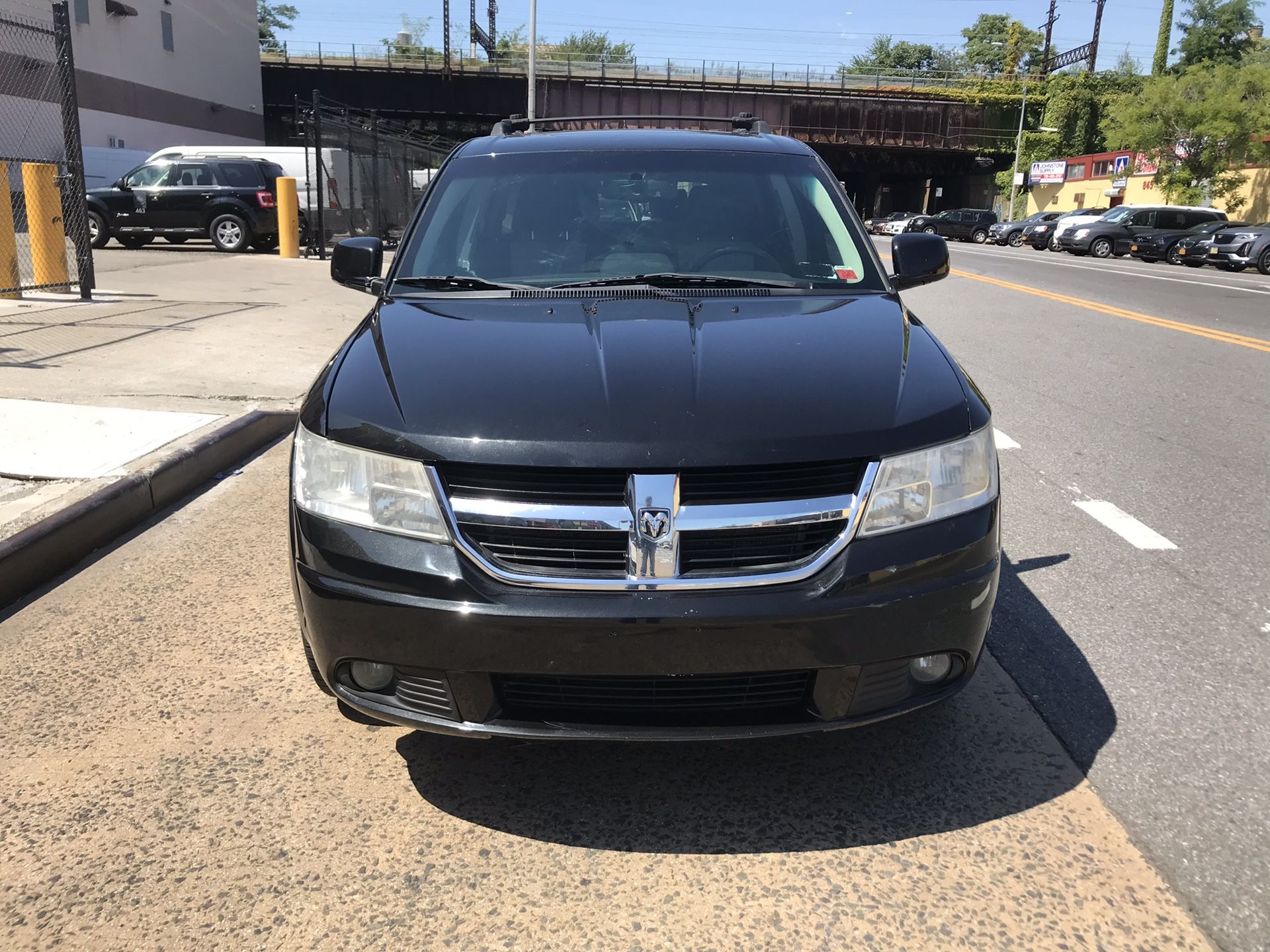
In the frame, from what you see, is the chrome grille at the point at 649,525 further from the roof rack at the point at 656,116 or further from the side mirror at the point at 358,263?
the roof rack at the point at 656,116

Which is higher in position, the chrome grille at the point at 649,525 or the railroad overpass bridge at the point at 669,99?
the railroad overpass bridge at the point at 669,99

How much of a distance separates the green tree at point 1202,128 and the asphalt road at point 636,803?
154 ft

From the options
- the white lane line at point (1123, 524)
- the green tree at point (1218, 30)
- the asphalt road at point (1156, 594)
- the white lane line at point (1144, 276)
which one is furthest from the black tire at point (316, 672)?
the green tree at point (1218, 30)

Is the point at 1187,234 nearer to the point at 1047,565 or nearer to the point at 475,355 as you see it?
the point at 1047,565

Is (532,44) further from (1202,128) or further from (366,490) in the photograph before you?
(366,490)

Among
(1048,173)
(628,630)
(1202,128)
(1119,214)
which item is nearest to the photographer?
(628,630)

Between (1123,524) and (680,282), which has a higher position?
(680,282)

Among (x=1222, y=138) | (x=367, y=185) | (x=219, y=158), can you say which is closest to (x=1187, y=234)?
(x=1222, y=138)

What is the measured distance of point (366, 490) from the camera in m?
2.48

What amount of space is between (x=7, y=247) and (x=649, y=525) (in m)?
11.8

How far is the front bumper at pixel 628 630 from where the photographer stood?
231cm

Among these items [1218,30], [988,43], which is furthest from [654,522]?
[988,43]

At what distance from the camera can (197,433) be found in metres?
5.97

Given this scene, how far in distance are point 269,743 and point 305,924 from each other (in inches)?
32.7
